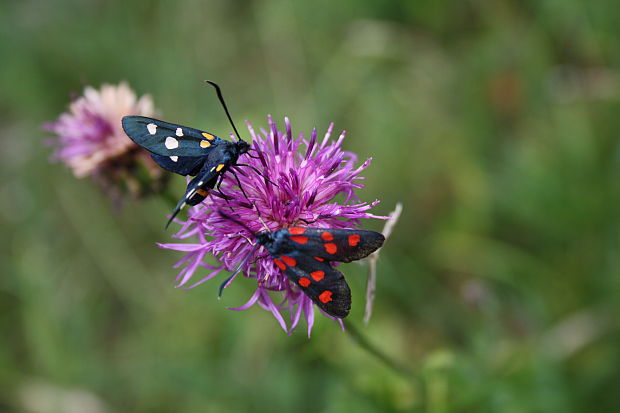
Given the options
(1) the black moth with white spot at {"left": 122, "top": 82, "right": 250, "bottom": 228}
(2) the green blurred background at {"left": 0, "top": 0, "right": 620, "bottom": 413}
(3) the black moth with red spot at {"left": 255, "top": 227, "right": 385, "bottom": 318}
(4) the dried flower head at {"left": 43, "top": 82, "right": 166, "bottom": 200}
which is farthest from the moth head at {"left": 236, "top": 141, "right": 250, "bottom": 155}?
(2) the green blurred background at {"left": 0, "top": 0, "right": 620, "bottom": 413}

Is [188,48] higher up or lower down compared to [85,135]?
higher up

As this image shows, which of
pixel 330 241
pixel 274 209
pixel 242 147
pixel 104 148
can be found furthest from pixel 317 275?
pixel 104 148

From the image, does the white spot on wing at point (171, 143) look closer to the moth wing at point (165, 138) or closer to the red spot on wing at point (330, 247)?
the moth wing at point (165, 138)

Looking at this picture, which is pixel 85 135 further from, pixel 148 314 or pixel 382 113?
pixel 382 113

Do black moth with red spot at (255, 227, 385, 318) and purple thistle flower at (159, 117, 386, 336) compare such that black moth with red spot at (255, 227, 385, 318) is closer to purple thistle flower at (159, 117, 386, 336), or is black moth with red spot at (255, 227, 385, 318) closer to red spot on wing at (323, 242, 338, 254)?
red spot on wing at (323, 242, 338, 254)

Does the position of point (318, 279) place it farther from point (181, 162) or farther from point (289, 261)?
point (181, 162)

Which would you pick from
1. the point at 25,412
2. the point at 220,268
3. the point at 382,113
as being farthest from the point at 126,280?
the point at 220,268
